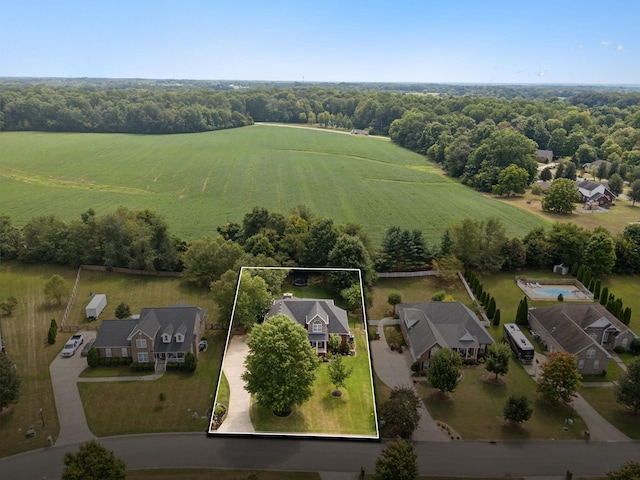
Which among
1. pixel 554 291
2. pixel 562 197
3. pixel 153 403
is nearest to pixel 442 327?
pixel 554 291

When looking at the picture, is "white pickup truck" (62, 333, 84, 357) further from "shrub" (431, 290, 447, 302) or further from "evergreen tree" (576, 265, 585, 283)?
"evergreen tree" (576, 265, 585, 283)

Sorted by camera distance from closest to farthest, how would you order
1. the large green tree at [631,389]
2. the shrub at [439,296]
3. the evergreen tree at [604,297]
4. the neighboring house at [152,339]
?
the large green tree at [631,389] < the neighboring house at [152,339] < the shrub at [439,296] < the evergreen tree at [604,297]

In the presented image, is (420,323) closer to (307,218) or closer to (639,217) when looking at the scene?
(307,218)

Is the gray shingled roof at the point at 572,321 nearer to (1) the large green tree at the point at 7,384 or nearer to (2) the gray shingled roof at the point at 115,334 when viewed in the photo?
(2) the gray shingled roof at the point at 115,334

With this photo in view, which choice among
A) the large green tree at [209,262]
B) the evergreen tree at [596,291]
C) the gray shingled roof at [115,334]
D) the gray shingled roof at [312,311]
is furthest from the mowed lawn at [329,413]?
the evergreen tree at [596,291]

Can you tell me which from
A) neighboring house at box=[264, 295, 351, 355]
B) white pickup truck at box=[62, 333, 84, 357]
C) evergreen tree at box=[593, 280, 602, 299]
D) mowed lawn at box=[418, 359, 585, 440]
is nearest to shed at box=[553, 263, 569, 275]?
evergreen tree at box=[593, 280, 602, 299]

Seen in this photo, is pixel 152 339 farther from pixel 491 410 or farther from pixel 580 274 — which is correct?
pixel 580 274

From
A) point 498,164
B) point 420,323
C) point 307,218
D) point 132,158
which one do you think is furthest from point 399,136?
point 420,323
